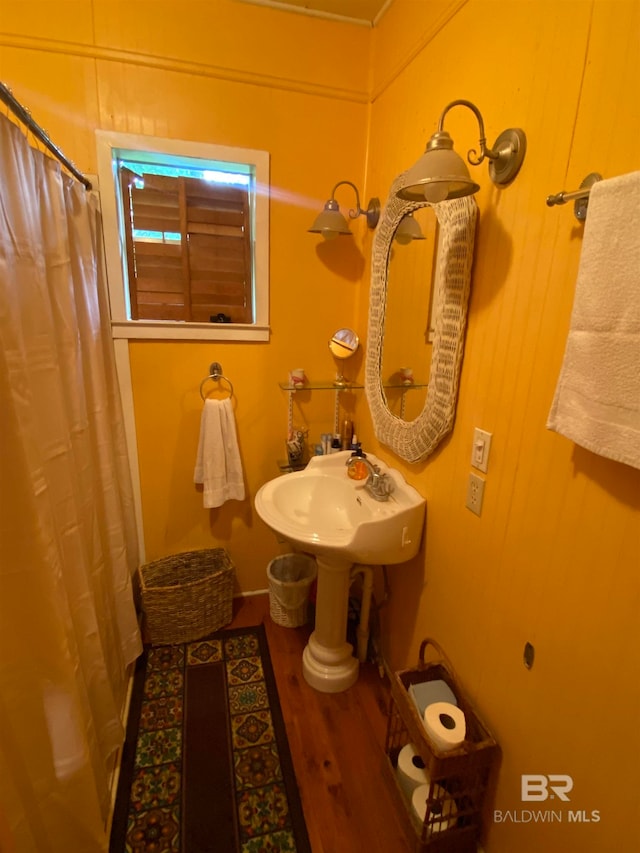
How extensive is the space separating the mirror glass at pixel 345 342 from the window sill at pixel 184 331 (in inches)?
13.4

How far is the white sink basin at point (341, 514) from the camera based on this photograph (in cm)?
138

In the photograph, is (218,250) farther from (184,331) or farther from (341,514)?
(341,514)

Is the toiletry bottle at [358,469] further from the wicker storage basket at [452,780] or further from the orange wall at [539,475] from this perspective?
the wicker storage basket at [452,780]

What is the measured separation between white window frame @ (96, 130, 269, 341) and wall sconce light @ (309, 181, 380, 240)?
280 mm

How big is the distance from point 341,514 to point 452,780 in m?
0.93

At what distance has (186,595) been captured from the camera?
1.92 metres

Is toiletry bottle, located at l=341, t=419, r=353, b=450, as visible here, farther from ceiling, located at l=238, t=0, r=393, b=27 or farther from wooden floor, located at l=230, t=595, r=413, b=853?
ceiling, located at l=238, t=0, r=393, b=27

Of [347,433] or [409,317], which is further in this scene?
[347,433]

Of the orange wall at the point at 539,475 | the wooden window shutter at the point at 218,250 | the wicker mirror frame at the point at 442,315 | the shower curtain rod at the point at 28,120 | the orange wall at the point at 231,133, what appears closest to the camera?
the orange wall at the point at 539,475

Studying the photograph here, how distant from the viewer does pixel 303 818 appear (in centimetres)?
130

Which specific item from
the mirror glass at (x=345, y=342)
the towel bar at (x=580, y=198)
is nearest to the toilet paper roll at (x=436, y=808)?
the towel bar at (x=580, y=198)

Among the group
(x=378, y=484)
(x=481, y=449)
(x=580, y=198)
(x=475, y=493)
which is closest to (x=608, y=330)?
(x=580, y=198)

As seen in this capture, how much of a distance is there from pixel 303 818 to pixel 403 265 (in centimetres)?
196

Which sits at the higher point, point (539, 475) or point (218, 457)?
point (539, 475)
